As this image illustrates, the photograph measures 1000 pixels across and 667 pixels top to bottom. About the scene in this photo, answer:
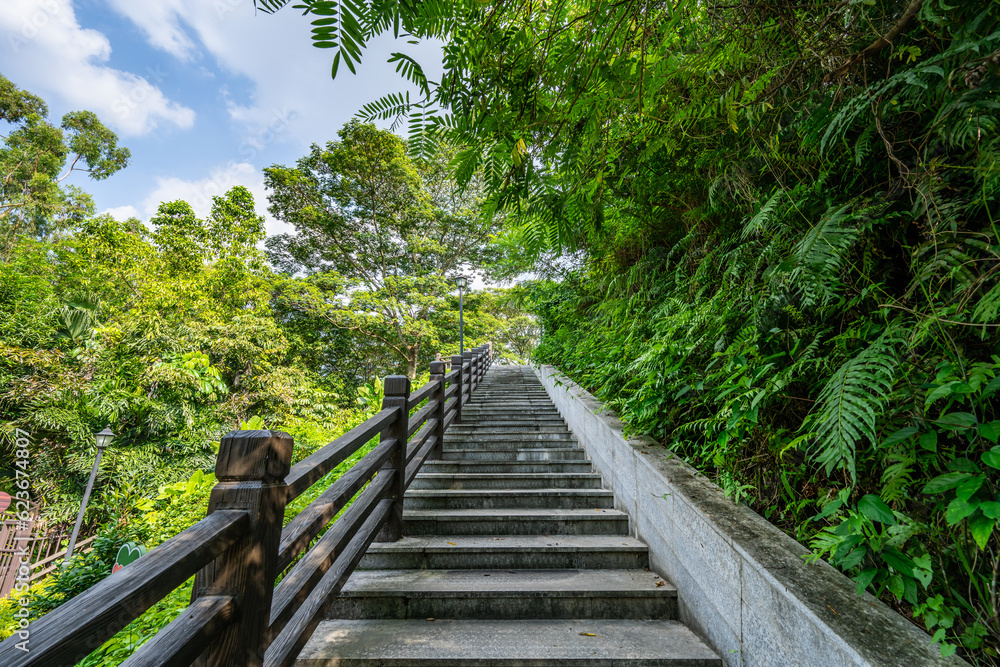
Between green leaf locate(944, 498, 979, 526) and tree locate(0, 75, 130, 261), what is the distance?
2231 cm

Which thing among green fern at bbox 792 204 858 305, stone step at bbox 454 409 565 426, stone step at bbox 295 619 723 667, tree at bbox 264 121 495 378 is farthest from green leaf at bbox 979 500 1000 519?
tree at bbox 264 121 495 378

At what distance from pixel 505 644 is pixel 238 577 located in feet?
4.06

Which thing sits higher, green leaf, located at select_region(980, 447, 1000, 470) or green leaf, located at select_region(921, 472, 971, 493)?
green leaf, located at select_region(980, 447, 1000, 470)

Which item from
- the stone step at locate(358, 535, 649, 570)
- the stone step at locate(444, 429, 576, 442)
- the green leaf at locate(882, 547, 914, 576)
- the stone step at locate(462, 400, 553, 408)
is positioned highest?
the stone step at locate(462, 400, 553, 408)

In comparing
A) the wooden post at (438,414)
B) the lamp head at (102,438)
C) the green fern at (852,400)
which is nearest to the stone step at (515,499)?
the wooden post at (438,414)

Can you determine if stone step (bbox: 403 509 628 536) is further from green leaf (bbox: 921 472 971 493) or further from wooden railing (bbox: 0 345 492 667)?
green leaf (bbox: 921 472 971 493)

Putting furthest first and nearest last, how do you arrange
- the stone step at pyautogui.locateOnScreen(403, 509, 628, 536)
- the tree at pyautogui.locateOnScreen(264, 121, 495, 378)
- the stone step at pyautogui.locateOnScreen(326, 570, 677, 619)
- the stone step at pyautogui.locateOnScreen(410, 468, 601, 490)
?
the tree at pyautogui.locateOnScreen(264, 121, 495, 378), the stone step at pyautogui.locateOnScreen(410, 468, 601, 490), the stone step at pyautogui.locateOnScreen(403, 509, 628, 536), the stone step at pyautogui.locateOnScreen(326, 570, 677, 619)

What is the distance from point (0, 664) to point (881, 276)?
2503 mm

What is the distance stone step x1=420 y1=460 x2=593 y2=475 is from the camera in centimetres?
356

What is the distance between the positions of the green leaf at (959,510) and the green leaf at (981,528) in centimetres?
4

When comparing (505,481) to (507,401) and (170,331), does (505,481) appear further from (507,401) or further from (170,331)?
(170,331)

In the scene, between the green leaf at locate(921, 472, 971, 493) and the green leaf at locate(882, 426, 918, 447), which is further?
the green leaf at locate(882, 426, 918, 447)

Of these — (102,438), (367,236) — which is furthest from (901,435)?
(367,236)

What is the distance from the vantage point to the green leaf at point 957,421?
1.01 m
